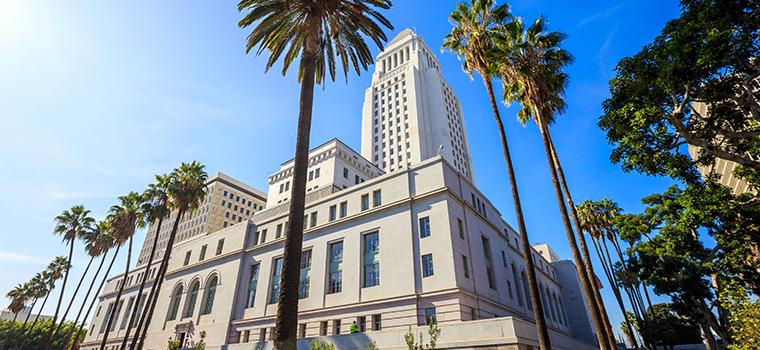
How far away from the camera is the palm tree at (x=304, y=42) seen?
12984 mm

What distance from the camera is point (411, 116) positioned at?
283 ft

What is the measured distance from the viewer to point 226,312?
3528cm

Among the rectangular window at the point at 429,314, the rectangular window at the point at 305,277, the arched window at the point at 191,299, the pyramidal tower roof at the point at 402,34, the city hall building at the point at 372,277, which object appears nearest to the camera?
the rectangular window at the point at 429,314

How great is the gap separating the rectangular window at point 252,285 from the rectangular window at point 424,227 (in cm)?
1971

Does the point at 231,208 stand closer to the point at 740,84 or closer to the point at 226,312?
the point at 226,312

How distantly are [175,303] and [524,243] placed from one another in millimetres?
44244

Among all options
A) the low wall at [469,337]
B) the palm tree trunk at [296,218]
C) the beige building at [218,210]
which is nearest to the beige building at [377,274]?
the low wall at [469,337]

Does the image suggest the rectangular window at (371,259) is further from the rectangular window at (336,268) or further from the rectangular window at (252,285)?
the rectangular window at (252,285)

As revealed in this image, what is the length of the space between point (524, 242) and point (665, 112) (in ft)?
29.3

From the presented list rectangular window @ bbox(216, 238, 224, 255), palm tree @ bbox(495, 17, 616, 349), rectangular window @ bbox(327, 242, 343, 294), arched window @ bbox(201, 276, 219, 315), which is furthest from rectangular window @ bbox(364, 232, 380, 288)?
rectangular window @ bbox(216, 238, 224, 255)

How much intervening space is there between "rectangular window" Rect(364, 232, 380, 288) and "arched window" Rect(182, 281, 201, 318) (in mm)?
24350

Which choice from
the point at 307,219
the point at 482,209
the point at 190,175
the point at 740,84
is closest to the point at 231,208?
the point at 190,175

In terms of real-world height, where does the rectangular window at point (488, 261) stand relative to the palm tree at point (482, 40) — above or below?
below

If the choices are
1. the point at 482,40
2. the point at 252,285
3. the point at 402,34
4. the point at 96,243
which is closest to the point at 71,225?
the point at 96,243
